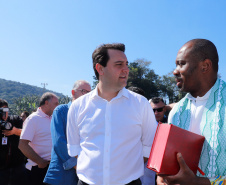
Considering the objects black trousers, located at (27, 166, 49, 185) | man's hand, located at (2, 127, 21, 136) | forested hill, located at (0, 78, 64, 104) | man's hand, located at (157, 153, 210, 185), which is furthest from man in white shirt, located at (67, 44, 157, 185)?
forested hill, located at (0, 78, 64, 104)

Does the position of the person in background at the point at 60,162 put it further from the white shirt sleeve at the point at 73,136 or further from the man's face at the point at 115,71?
the man's face at the point at 115,71

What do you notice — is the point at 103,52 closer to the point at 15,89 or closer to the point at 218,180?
the point at 218,180

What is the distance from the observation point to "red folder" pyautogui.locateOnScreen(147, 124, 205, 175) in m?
1.48

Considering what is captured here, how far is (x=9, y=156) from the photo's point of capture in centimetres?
458

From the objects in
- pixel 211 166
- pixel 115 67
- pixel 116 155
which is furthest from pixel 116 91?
pixel 211 166

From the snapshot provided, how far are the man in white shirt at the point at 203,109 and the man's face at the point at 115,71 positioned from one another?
773 millimetres

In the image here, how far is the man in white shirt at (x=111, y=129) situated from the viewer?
86.3 inches

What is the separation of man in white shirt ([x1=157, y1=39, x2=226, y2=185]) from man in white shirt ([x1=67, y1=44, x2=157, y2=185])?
17.3 inches

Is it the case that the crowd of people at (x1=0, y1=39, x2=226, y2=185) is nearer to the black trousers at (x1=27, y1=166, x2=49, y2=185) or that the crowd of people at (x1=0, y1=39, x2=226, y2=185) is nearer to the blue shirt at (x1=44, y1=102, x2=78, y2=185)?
the blue shirt at (x1=44, y1=102, x2=78, y2=185)

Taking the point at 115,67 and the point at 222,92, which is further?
the point at 115,67

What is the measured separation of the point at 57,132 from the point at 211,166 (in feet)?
6.69

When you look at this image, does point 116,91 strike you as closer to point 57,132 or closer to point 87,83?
point 57,132

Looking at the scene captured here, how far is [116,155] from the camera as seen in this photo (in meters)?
2.19

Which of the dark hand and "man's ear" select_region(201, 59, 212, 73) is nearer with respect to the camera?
the dark hand
